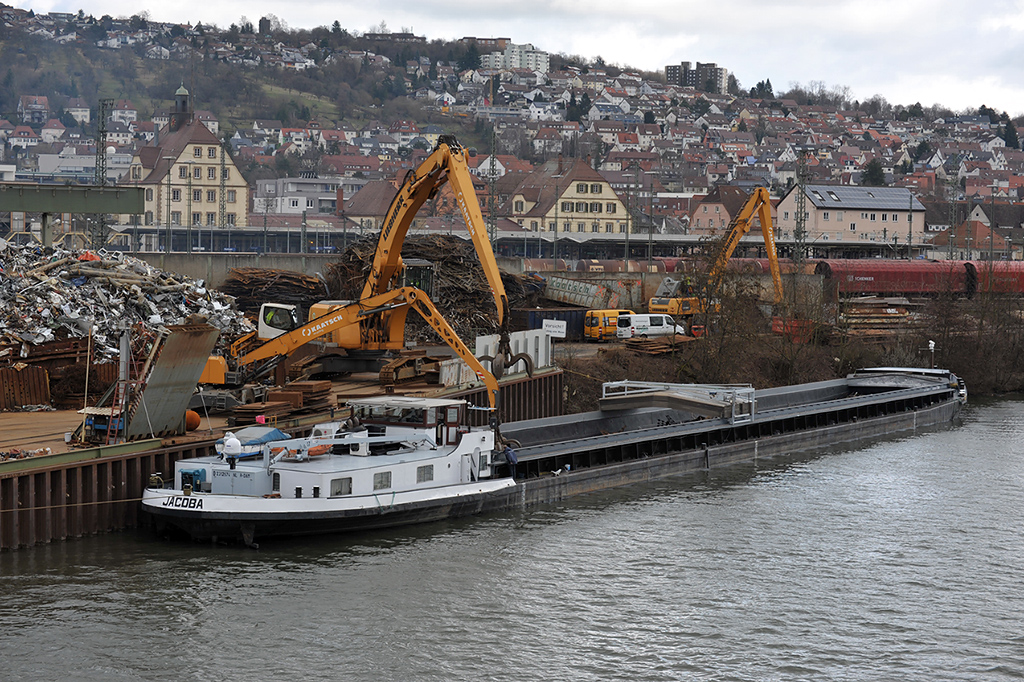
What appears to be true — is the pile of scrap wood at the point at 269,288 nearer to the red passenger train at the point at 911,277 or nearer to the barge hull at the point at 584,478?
the barge hull at the point at 584,478

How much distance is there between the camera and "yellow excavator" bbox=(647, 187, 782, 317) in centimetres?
5634

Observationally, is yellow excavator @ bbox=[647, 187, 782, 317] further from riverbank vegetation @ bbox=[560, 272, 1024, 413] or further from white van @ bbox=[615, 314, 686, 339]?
white van @ bbox=[615, 314, 686, 339]

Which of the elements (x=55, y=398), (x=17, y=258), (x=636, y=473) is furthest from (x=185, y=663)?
(x=17, y=258)

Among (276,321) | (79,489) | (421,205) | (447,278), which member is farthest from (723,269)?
(79,489)

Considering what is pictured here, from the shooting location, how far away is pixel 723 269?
2218 inches

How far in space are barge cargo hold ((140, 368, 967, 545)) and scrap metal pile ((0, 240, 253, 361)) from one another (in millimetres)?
9045

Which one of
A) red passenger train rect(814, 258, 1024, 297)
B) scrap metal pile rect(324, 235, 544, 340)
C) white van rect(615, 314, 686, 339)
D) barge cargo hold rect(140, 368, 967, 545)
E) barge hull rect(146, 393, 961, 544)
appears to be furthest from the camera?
red passenger train rect(814, 258, 1024, 297)

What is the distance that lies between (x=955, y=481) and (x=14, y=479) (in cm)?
2675

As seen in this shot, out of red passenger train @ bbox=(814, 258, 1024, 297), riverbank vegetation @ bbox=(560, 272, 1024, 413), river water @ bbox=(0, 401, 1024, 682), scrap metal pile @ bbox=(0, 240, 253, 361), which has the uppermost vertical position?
red passenger train @ bbox=(814, 258, 1024, 297)

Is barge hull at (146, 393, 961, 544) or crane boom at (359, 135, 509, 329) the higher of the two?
crane boom at (359, 135, 509, 329)

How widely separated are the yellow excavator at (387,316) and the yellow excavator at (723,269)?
20.5 m

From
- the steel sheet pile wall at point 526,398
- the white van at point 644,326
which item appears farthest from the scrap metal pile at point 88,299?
the white van at point 644,326

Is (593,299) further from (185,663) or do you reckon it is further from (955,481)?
(185,663)

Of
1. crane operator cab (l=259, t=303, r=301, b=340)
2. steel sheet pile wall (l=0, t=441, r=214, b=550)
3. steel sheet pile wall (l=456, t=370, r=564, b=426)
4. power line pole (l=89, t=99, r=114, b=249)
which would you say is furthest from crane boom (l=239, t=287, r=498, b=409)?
power line pole (l=89, t=99, r=114, b=249)
